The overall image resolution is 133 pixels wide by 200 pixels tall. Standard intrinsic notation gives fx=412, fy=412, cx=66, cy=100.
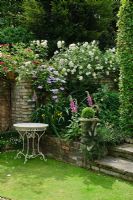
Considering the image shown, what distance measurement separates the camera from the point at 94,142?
26.3ft

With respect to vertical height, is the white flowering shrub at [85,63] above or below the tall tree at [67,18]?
below

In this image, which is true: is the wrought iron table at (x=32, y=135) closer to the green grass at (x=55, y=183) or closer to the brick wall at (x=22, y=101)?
the green grass at (x=55, y=183)

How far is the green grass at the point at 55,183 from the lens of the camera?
21.0ft

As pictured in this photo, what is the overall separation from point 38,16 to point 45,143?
5.43 m

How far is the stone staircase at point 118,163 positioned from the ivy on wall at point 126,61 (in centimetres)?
64

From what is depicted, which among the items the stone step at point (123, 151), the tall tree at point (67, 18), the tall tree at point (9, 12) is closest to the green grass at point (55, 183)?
the stone step at point (123, 151)

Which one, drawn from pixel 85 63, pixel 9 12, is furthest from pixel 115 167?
pixel 9 12

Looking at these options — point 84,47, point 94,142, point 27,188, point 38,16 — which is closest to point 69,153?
point 94,142

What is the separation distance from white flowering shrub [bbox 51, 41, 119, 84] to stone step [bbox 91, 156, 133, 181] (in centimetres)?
282

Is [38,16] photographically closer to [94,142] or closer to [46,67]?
[46,67]

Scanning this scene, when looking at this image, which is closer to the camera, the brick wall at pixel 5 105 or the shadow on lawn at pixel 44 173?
the shadow on lawn at pixel 44 173

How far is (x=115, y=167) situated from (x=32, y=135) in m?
2.03

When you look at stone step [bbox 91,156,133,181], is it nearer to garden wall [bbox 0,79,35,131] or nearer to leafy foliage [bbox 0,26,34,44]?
garden wall [bbox 0,79,35,131]

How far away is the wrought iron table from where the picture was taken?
27.9 ft
